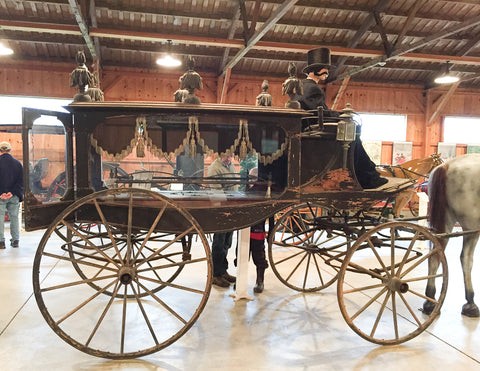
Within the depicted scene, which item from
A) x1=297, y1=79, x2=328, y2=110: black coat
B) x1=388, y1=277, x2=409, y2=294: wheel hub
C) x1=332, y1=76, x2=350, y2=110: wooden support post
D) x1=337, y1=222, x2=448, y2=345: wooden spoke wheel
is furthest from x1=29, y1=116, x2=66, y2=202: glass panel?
x1=332, y1=76, x2=350, y2=110: wooden support post

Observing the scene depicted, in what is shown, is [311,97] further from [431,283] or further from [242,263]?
[431,283]

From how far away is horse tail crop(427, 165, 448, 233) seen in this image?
3.25 metres

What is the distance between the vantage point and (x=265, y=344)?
2742mm

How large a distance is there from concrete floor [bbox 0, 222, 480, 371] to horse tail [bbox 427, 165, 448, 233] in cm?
86

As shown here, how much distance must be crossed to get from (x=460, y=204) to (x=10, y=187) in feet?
20.0

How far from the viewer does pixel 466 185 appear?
313 centimetres

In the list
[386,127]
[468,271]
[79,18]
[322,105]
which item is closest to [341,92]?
[386,127]

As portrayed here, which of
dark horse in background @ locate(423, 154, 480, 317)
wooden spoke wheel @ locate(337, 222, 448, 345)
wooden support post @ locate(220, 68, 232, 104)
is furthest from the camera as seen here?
wooden support post @ locate(220, 68, 232, 104)

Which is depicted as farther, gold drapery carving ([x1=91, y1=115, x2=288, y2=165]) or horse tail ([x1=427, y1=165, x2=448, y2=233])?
horse tail ([x1=427, y1=165, x2=448, y2=233])

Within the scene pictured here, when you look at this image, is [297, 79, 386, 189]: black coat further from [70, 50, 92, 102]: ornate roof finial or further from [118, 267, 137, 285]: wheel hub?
[118, 267, 137, 285]: wheel hub

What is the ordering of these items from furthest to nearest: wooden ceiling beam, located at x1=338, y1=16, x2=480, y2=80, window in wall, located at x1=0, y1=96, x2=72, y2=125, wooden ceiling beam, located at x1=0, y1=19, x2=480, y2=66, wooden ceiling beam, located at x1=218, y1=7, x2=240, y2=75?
window in wall, located at x1=0, y1=96, x2=72, y2=125 < wooden ceiling beam, located at x1=218, y1=7, x2=240, y2=75 < wooden ceiling beam, located at x1=338, y1=16, x2=480, y2=80 < wooden ceiling beam, located at x1=0, y1=19, x2=480, y2=66

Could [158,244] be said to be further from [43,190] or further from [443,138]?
[443,138]

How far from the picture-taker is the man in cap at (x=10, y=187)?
18.2ft

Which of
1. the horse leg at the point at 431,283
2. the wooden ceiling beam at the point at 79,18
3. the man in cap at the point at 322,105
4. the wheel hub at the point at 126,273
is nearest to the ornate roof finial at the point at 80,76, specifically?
the wheel hub at the point at 126,273
